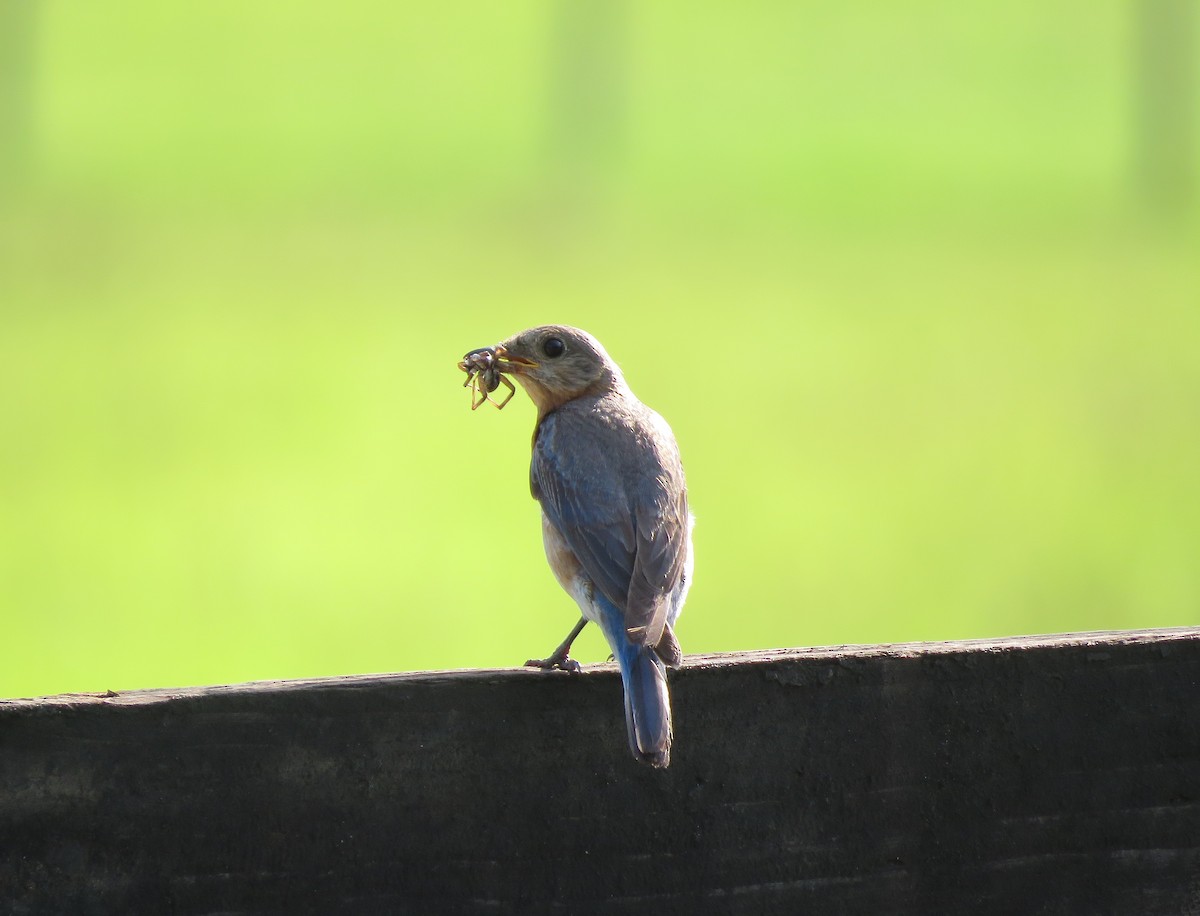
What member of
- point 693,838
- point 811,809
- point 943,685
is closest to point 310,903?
point 693,838

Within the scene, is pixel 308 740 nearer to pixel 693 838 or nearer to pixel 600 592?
pixel 693 838

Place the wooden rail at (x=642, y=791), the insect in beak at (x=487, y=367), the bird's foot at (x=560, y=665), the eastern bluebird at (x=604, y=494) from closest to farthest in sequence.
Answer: the wooden rail at (x=642, y=791) < the bird's foot at (x=560, y=665) < the eastern bluebird at (x=604, y=494) < the insect in beak at (x=487, y=367)

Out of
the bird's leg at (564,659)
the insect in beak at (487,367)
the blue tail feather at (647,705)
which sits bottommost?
the bird's leg at (564,659)

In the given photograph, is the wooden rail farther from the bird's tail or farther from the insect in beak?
the insect in beak

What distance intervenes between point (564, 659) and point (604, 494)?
1.09 feet

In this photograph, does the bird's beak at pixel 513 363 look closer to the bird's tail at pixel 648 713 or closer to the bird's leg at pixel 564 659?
the bird's leg at pixel 564 659

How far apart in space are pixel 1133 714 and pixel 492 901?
73 centimetres

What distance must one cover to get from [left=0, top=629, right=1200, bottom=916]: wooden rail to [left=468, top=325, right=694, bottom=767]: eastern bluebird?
20 cm

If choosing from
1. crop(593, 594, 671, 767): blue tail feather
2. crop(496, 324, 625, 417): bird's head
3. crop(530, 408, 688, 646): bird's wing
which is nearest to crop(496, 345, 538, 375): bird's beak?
crop(496, 324, 625, 417): bird's head

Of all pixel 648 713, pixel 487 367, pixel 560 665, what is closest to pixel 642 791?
pixel 648 713

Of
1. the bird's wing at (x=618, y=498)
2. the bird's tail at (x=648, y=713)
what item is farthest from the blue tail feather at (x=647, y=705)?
the bird's wing at (x=618, y=498)

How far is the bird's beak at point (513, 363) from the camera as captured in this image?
2.58 metres

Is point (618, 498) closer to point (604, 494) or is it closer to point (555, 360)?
point (604, 494)

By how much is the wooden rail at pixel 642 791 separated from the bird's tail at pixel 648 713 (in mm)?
48
